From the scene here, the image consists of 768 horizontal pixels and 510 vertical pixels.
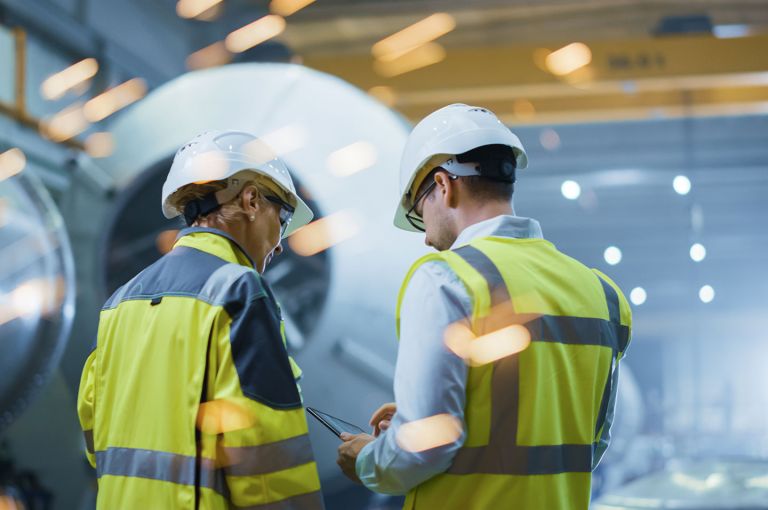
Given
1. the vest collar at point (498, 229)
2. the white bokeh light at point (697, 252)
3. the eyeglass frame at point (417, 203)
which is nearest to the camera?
the vest collar at point (498, 229)

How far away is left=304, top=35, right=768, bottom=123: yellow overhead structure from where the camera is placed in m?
7.33

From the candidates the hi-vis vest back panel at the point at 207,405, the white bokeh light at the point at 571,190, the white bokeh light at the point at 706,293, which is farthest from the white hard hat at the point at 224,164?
the white bokeh light at the point at 706,293

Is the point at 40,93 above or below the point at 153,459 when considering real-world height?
above

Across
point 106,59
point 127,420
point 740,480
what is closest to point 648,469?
point 740,480

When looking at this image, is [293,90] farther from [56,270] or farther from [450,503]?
[450,503]

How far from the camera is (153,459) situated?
1845mm

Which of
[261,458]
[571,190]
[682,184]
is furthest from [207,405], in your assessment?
[571,190]

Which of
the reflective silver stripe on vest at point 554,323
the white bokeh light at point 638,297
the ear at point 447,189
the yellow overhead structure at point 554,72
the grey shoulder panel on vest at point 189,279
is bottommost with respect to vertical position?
the reflective silver stripe on vest at point 554,323

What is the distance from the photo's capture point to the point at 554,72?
7.47 m

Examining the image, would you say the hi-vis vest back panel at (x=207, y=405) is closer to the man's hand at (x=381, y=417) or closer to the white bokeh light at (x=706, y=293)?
the man's hand at (x=381, y=417)

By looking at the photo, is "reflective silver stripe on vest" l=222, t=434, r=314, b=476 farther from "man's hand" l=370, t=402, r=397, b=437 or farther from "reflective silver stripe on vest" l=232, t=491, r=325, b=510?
"man's hand" l=370, t=402, r=397, b=437

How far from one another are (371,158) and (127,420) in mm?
1949

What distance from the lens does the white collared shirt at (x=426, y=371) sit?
5.13 ft

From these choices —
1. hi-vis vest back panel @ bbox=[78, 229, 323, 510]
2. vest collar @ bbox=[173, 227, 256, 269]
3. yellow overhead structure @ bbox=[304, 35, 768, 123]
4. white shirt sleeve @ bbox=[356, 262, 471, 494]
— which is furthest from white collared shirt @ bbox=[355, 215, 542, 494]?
yellow overhead structure @ bbox=[304, 35, 768, 123]
